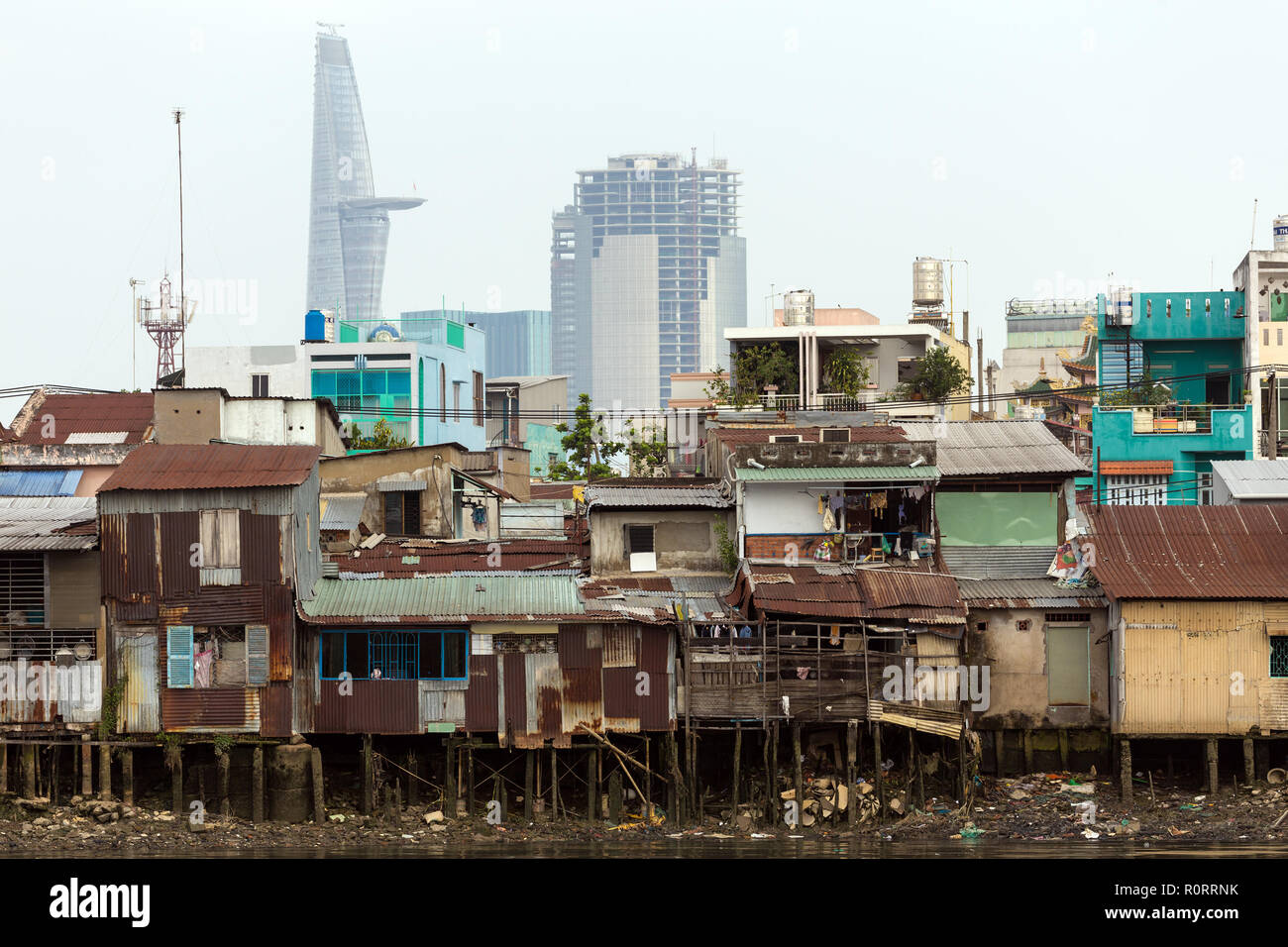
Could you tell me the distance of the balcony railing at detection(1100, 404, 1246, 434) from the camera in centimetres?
5409

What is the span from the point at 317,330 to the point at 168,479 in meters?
45.6

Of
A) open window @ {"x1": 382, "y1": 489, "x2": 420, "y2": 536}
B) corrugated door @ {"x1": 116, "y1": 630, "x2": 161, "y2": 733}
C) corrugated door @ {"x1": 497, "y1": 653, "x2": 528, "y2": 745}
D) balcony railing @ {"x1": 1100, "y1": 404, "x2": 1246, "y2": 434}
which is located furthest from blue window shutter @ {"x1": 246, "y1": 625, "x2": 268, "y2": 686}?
balcony railing @ {"x1": 1100, "y1": 404, "x2": 1246, "y2": 434}

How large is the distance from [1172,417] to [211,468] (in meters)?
32.6

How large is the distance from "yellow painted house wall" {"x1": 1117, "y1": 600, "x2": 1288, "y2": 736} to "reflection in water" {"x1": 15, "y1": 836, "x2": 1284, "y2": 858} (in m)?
3.71

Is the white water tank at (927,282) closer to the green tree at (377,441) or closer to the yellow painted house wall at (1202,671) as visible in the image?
the green tree at (377,441)

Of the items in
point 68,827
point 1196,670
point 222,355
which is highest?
point 222,355

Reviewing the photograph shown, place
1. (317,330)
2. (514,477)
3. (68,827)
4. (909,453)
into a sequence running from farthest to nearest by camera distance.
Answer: (317,330) < (514,477) < (909,453) < (68,827)

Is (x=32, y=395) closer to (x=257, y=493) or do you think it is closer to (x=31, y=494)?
(x=31, y=494)

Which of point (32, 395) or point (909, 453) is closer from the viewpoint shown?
point (909, 453)

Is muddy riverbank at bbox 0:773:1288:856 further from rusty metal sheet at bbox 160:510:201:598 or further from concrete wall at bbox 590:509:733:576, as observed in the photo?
concrete wall at bbox 590:509:733:576

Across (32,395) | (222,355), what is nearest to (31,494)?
(32,395)

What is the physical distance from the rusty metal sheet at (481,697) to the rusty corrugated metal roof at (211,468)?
5184mm

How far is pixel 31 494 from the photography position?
1743 inches

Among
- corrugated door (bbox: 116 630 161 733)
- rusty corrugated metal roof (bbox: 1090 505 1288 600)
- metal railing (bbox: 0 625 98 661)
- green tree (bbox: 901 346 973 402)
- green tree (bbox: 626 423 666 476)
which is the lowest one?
corrugated door (bbox: 116 630 161 733)
